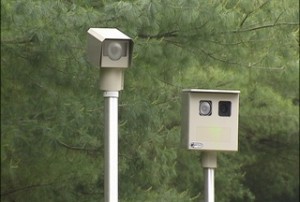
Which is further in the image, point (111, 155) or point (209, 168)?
point (209, 168)

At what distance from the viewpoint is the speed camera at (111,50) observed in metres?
4.66

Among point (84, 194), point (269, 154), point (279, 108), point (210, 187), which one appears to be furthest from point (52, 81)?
point (269, 154)

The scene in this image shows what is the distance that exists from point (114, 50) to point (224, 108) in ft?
2.72

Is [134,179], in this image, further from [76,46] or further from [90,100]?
[76,46]

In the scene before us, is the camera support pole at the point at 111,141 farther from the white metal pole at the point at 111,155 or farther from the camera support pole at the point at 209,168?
the camera support pole at the point at 209,168

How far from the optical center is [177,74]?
25.4 feet

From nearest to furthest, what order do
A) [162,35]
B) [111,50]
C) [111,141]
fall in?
[111,141], [111,50], [162,35]

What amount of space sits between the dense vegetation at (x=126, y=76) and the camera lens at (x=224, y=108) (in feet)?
6.01

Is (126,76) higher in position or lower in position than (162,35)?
lower

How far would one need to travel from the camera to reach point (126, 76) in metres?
7.40

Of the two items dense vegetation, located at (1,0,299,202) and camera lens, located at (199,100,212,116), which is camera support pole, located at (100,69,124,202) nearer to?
camera lens, located at (199,100,212,116)

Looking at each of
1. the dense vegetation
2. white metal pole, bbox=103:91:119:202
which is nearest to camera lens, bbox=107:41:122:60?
white metal pole, bbox=103:91:119:202

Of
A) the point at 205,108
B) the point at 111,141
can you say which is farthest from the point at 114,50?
the point at 205,108

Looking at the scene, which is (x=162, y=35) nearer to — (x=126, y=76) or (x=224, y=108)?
(x=126, y=76)
